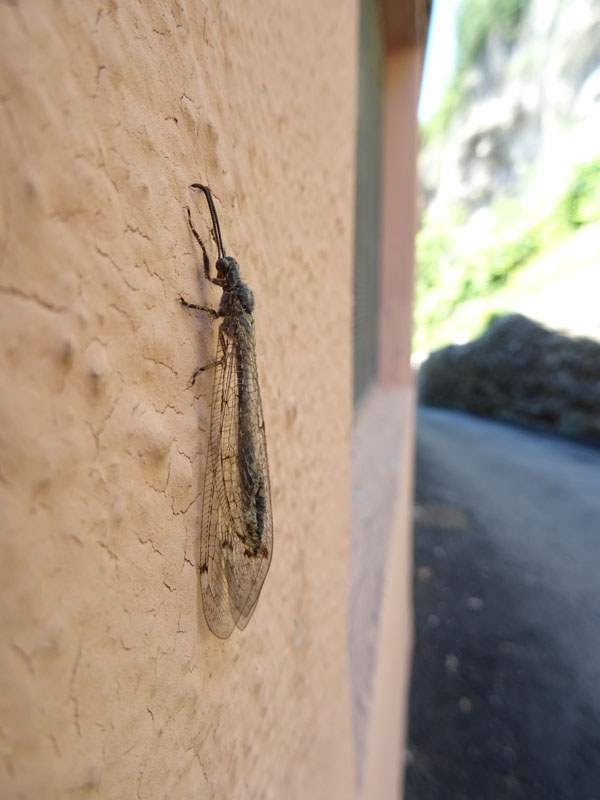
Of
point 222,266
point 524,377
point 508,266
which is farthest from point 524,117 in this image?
point 222,266

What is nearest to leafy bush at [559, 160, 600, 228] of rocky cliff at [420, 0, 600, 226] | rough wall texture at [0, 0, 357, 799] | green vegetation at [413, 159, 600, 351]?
green vegetation at [413, 159, 600, 351]

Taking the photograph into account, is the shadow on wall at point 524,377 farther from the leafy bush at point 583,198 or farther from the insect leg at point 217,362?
the insect leg at point 217,362

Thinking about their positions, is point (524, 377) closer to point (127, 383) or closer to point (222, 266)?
point (222, 266)

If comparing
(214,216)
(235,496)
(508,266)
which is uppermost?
(508,266)

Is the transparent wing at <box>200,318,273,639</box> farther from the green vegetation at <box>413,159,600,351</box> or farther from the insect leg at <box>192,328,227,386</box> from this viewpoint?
the green vegetation at <box>413,159,600,351</box>

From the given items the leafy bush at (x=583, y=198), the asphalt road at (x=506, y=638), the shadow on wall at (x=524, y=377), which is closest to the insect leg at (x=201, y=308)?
the asphalt road at (x=506, y=638)
